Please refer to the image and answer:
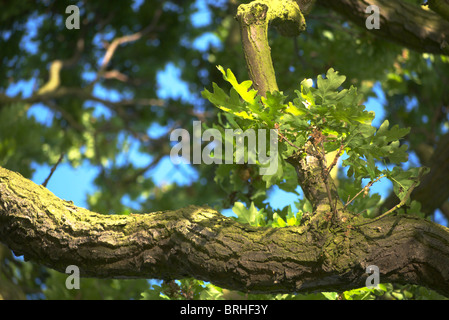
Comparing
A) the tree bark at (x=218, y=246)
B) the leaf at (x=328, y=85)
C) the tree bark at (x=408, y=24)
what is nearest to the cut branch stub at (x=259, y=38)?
the leaf at (x=328, y=85)

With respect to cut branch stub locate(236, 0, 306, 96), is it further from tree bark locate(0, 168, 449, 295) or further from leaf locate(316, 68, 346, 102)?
tree bark locate(0, 168, 449, 295)

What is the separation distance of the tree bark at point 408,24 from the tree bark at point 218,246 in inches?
43.8

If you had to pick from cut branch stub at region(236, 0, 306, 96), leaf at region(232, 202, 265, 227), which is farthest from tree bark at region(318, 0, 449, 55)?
leaf at region(232, 202, 265, 227)

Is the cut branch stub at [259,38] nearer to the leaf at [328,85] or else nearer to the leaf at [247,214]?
the leaf at [328,85]

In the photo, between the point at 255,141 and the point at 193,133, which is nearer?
the point at 255,141

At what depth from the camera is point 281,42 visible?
349 centimetres

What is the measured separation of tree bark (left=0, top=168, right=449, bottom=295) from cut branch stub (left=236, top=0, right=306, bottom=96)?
1.55 ft

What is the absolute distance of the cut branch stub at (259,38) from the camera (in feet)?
6.02

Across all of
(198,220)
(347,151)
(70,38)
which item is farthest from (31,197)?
(70,38)

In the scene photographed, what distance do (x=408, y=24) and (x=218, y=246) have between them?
146 centimetres

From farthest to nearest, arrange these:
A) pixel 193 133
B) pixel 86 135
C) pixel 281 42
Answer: pixel 86 135 < pixel 193 133 < pixel 281 42
